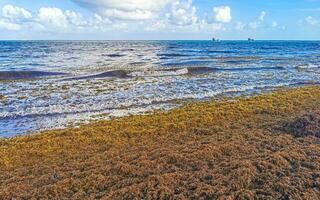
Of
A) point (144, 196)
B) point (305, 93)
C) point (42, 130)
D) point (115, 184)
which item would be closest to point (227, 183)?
point (144, 196)

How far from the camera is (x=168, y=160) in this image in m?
8.91

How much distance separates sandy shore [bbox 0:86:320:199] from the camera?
723 centimetres

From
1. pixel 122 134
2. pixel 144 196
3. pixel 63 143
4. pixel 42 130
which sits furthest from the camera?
pixel 42 130

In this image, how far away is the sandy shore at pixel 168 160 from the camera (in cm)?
723

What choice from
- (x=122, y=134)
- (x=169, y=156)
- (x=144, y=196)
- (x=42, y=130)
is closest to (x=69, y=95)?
(x=42, y=130)

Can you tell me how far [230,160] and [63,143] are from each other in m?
5.55

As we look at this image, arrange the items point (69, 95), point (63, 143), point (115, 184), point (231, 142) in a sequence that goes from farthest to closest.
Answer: point (69, 95) < point (63, 143) < point (231, 142) < point (115, 184)

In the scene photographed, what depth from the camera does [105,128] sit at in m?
12.8

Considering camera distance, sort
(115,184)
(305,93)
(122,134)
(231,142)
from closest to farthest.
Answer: (115,184), (231,142), (122,134), (305,93)

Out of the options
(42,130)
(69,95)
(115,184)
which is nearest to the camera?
(115,184)

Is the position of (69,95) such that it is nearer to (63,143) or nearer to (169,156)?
(63,143)

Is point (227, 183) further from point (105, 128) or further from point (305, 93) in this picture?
point (305, 93)

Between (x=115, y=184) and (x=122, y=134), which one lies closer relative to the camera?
(x=115, y=184)

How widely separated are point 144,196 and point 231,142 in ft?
13.1
